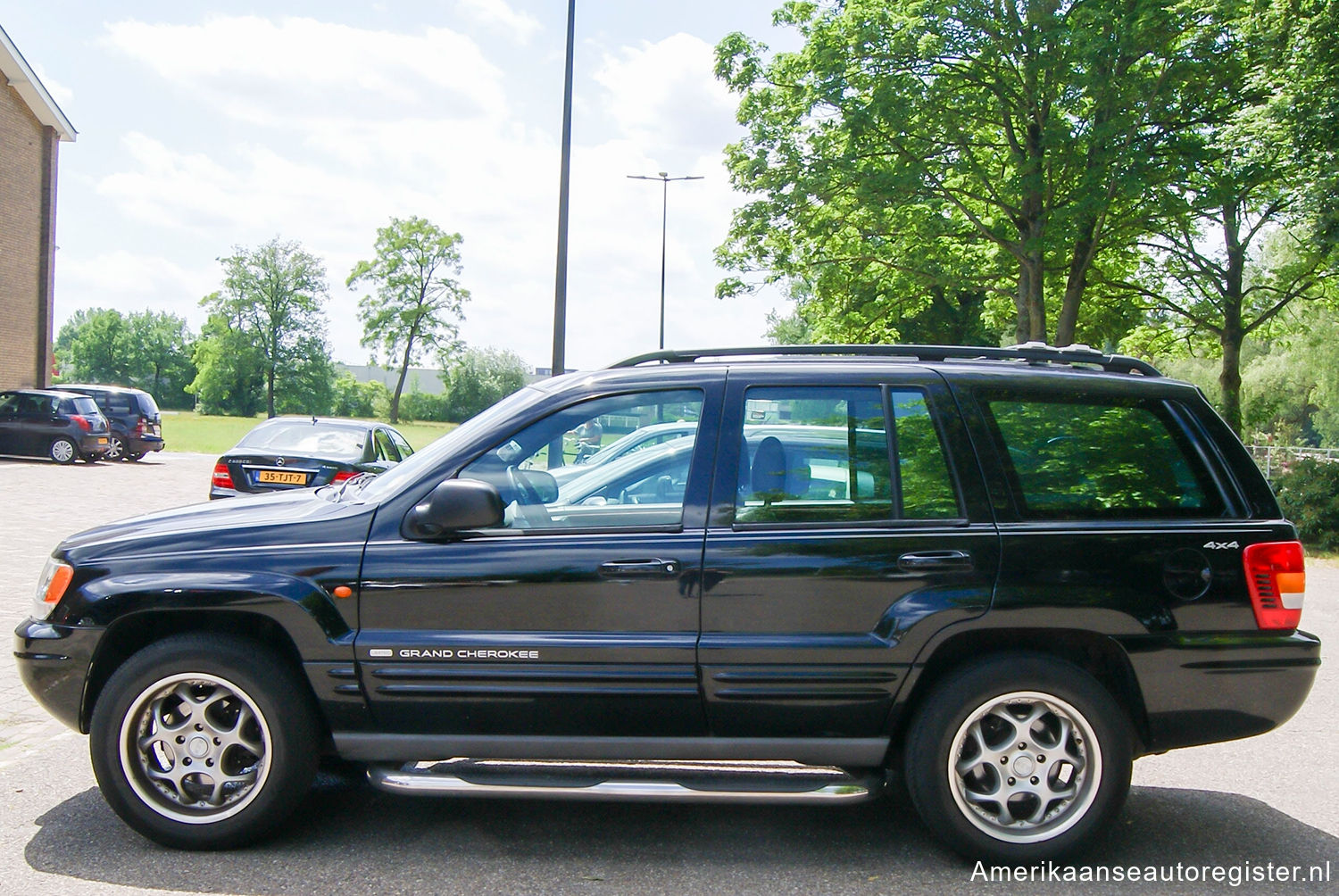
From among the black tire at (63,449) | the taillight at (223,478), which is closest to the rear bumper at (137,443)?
the black tire at (63,449)

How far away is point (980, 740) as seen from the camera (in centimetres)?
388

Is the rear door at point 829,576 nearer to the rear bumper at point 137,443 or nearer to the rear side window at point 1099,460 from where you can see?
the rear side window at point 1099,460

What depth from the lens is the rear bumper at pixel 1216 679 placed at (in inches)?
153

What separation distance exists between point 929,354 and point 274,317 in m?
93.7

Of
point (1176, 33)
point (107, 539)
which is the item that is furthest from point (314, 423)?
point (1176, 33)

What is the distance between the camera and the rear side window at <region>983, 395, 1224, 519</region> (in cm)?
400

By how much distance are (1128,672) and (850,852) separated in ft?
3.93

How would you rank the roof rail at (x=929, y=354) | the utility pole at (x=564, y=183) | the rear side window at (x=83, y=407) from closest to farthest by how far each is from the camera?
1. the roof rail at (x=929, y=354)
2. the utility pole at (x=564, y=183)
3. the rear side window at (x=83, y=407)

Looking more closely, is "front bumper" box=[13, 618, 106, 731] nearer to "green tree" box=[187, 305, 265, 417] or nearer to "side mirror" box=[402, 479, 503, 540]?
"side mirror" box=[402, 479, 503, 540]

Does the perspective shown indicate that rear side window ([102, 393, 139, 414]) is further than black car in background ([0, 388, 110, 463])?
Yes

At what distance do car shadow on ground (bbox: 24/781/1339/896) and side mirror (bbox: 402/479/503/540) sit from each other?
1.18 meters

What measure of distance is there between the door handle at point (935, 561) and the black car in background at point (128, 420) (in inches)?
1078

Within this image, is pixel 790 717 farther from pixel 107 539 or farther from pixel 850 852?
pixel 107 539

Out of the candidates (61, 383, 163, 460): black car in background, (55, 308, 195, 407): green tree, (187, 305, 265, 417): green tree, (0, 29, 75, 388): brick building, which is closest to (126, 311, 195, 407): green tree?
(55, 308, 195, 407): green tree
